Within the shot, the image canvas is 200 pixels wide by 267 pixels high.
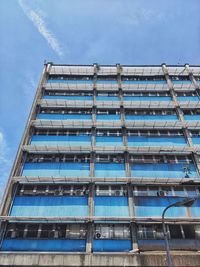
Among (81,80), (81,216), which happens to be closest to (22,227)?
(81,216)

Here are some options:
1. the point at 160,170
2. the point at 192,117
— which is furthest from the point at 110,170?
the point at 192,117

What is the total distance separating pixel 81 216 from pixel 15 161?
10.3m

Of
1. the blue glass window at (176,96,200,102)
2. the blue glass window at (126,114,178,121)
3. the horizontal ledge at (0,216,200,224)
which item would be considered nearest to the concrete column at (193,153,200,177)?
the blue glass window at (126,114,178,121)

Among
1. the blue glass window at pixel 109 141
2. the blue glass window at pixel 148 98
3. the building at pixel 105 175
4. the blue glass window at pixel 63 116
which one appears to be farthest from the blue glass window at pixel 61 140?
the blue glass window at pixel 148 98

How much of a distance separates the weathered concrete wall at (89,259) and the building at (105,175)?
7 centimetres

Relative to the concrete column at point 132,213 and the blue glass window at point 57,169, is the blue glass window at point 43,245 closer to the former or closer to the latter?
the concrete column at point 132,213

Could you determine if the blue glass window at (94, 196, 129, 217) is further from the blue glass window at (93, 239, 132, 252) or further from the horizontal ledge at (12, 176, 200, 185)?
the blue glass window at (93, 239, 132, 252)

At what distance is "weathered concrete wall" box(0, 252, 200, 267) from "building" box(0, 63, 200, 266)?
0.24 feet

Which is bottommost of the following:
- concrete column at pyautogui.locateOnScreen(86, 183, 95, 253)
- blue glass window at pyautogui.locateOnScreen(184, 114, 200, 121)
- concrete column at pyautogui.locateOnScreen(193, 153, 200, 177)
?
concrete column at pyautogui.locateOnScreen(86, 183, 95, 253)

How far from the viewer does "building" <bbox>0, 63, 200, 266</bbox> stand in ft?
71.9

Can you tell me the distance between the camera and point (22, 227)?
920 inches

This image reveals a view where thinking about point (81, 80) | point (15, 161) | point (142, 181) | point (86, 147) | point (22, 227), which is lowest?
point (22, 227)

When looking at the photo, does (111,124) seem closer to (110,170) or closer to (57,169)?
(110,170)

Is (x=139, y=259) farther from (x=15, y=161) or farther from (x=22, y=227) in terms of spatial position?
(x=15, y=161)
